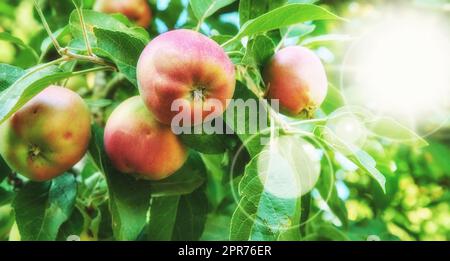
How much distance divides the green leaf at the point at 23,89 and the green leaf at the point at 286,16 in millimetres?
348

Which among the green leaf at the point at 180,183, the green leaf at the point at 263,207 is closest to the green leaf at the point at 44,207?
the green leaf at the point at 180,183

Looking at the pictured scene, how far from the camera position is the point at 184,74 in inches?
Result: 35.0

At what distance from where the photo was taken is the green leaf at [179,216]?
4.15 ft

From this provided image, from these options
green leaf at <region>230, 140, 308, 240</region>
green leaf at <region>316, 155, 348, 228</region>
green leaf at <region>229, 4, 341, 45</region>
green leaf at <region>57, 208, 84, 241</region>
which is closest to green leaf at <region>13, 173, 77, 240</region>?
green leaf at <region>57, 208, 84, 241</region>

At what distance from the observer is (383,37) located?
177 centimetres

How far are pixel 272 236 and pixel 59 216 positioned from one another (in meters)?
0.47

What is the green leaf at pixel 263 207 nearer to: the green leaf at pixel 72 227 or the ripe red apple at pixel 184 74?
the ripe red apple at pixel 184 74

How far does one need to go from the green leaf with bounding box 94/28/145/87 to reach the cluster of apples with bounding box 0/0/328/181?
0.05 metres

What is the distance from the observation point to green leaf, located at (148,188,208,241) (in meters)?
1.26

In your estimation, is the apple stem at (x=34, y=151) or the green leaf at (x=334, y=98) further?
the green leaf at (x=334, y=98)

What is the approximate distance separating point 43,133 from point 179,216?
0.43 m

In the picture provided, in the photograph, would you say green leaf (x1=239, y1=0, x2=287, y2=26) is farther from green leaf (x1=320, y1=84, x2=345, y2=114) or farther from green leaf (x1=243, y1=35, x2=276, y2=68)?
green leaf (x1=320, y1=84, x2=345, y2=114)

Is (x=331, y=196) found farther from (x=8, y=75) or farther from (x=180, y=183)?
(x=8, y=75)
